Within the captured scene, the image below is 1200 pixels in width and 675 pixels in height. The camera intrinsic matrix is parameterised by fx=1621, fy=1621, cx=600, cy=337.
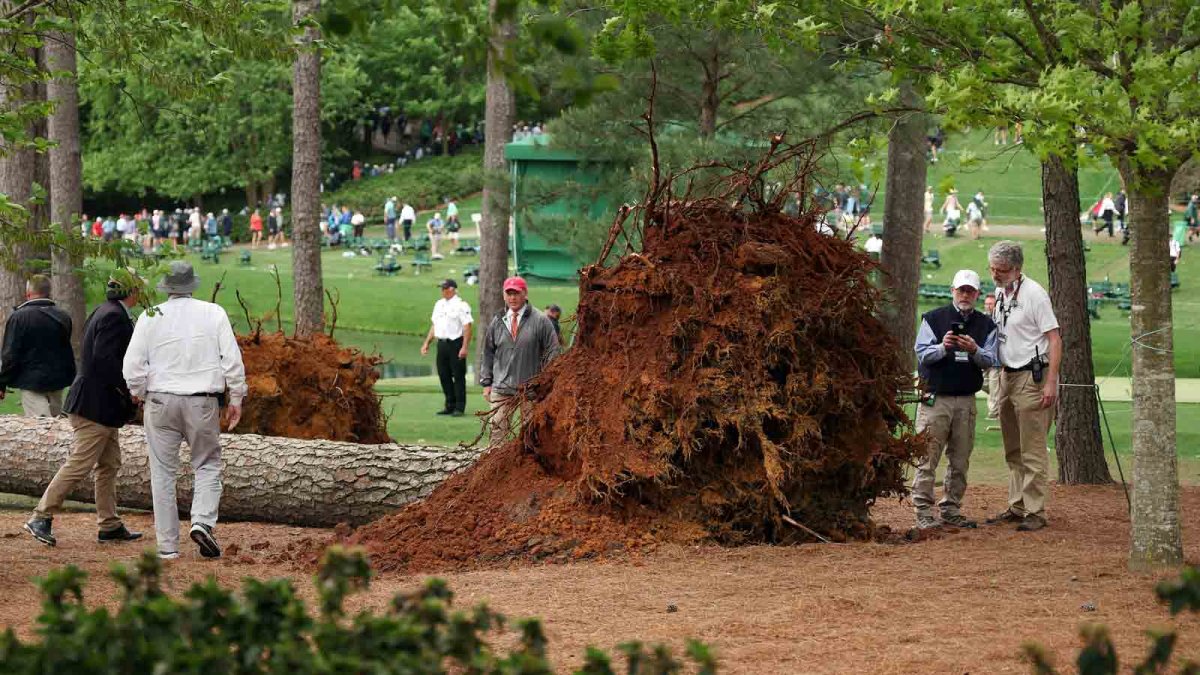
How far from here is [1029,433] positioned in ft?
35.5

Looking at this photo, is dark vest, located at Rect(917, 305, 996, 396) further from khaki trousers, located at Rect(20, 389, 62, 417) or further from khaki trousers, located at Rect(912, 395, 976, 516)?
khaki trousers, located at Rect(20, 389, 62, 417)

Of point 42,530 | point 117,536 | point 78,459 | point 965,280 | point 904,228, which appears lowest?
point 117,536

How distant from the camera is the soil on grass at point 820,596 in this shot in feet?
22.6

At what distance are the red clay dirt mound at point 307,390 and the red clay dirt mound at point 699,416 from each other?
3.89m

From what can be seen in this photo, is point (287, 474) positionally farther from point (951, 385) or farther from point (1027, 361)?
point (1027, 361)

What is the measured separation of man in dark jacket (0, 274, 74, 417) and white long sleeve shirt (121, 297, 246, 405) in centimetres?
331

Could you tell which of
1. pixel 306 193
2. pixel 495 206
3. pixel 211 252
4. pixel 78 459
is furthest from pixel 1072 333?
pixel 211 252

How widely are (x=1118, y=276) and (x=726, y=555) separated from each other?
36.9 metres

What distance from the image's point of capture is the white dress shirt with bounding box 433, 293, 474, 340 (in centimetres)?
2073

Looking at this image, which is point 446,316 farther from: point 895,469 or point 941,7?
point 941,7

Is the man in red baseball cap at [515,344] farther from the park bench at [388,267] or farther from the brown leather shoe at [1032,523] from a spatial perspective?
the park bench at [388,267]

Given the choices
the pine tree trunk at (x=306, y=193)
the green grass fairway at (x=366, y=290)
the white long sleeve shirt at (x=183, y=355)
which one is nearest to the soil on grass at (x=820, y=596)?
the white long sleeve shirt at (x=183, y=355)

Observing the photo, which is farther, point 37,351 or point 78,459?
point 37,351

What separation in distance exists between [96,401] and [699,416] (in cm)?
408
